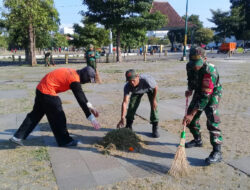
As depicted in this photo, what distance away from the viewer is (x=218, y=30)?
66.0 meters

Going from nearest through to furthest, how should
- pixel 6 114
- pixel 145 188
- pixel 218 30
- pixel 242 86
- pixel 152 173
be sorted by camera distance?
pixel 145 188 < pixel 152 173 < pixel 6 114 < pixel 242 86 < pixel 218 30

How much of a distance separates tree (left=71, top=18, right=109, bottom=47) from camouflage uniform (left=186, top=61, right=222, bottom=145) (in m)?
26.9

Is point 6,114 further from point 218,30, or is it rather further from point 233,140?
point 218,30

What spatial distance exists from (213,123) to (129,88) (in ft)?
5.05

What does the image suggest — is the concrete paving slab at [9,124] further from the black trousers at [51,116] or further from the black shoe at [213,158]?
the black shoe at [213,158]

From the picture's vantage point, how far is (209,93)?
3592mm

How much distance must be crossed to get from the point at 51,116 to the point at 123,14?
833 inches

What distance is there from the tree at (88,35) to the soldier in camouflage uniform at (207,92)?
26.9 meters

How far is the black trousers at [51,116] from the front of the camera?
431cm

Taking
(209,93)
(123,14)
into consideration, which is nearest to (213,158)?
(209,93)

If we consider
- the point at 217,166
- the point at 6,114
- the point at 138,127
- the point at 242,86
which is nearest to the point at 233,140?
the point at 217,166

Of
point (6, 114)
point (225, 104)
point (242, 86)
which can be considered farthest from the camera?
point (242, 86)

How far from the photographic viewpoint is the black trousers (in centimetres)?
431

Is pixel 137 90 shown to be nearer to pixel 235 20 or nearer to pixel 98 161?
pixel 98 161
